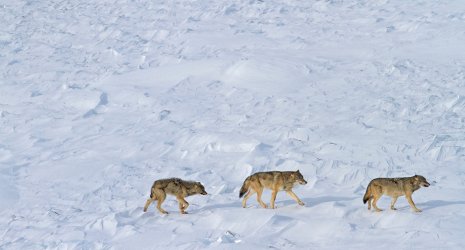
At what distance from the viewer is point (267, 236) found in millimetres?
9094

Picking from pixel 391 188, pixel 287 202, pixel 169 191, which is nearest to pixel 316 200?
pixel 287 202

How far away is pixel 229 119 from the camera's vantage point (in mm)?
16516

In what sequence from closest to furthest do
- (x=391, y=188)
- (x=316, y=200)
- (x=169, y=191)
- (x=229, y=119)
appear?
(x=391, y=188), (x=169, y=191), (x=316, y=200), (x=229, y=119)

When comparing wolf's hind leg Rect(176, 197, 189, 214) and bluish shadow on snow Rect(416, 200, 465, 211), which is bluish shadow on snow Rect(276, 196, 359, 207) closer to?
bluish shadow on snow Rect(416, 200, 465, 211)

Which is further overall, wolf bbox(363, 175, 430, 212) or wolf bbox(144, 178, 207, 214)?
wolf bbox(144, 178, 207, 214)

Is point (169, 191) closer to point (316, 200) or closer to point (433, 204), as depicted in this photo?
point (316, 200)

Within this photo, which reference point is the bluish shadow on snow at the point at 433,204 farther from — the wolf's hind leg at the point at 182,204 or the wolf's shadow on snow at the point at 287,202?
the wolf's hind leg at the point at 182,204

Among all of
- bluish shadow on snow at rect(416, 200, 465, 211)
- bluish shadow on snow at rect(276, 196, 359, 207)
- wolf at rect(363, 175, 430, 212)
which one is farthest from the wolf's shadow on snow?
bluish shadow on snow at rect(416, 200, 465, 211)

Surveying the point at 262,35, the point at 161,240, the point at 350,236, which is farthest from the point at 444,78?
the point at 161,240

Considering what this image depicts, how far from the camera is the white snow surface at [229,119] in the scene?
9766 millimetres

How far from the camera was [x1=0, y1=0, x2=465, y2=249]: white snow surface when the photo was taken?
384 inches

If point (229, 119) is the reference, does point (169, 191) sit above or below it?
above

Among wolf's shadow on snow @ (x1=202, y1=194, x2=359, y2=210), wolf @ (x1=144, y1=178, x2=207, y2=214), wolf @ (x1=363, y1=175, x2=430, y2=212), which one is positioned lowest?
wolf's shadow on snow @ (x1=202, y1=194, x2=359, y2=210)

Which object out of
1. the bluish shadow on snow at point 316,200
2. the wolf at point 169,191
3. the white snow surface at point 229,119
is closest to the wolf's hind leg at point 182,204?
the wolf at point 169,191
